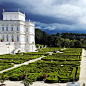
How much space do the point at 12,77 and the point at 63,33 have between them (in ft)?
374

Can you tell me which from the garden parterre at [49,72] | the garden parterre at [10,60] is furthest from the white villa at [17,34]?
the garden parterre at [49,72]

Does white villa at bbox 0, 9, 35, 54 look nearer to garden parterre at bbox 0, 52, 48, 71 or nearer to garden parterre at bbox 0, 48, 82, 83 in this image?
garden parterre at bbox 0, 52, 48, 71

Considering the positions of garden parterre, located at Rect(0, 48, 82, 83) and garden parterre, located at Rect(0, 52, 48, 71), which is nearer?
garden parterre, located at Rect(0, 48, 82, 83)

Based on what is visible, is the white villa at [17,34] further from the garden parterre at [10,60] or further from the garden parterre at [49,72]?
the garden parterre at [49,72]

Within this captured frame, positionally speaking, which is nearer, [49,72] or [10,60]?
[49,72]

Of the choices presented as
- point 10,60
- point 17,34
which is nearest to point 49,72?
point 10,60

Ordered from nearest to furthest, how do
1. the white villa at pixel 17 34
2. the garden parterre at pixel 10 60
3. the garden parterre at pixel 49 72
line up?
the garden parterre at pixel 49 72 → the garden parterre at pixel 10 60 → the white villa at pixel 17 34

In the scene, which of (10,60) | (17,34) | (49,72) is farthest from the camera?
(17,34)

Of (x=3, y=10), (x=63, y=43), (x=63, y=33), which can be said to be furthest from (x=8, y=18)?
(x=63, y=33)

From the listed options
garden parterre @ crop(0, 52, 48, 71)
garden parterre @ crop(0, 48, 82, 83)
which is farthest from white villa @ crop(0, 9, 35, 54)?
garden parterre @ crop(0, 48, 82, 83)

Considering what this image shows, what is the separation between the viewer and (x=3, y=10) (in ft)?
171

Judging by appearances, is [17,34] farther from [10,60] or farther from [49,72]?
[49,72]

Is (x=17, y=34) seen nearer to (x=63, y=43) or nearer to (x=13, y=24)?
(x=13, y=24)

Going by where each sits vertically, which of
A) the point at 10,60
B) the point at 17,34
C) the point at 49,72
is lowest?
the point at 49,72
